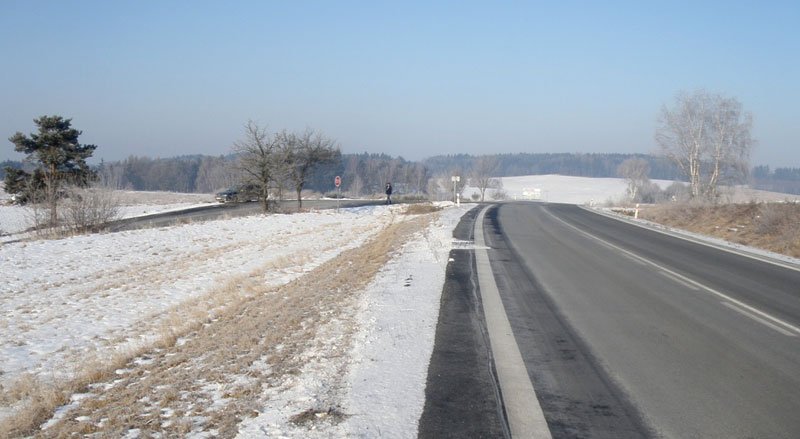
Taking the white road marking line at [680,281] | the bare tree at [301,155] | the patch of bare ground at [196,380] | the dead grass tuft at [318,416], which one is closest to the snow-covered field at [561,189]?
the bare tree at [301,155]

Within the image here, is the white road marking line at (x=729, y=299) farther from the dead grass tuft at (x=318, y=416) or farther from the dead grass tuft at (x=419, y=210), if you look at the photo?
the dead grass tuft at (x=419, y=210)

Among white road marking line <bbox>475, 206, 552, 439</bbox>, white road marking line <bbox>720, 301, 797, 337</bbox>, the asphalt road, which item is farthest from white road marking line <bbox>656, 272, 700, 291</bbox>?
white road marking line <bbox>475, 206, 552, 439</bbox>

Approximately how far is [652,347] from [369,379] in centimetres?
324

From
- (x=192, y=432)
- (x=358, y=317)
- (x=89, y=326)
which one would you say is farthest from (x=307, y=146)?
(x=192, y=432)

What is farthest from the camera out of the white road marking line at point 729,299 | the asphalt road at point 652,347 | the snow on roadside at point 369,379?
the white road marking line at point 729,299

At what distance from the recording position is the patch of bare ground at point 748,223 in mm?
18047

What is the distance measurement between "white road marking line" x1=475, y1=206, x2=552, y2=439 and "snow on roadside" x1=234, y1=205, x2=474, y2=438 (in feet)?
2.19

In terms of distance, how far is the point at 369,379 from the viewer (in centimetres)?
488

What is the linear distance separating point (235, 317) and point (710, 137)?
1826 inches

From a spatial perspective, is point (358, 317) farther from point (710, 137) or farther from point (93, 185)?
point (710, 137)

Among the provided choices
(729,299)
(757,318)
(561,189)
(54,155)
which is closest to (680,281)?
(729,299)

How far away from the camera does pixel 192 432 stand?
4133 millimetres

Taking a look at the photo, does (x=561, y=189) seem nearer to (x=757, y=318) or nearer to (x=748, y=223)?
(x=748, y=223)

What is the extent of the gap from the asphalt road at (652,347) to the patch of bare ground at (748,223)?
6126 millimetres
